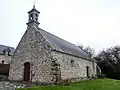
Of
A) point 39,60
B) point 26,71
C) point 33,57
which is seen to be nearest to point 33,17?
point 33,57

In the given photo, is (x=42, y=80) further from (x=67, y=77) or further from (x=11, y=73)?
(x=11, y=73)

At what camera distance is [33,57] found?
18281mm

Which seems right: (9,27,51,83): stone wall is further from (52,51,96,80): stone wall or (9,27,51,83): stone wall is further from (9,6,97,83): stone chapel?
(52,51,96,80): stone wall

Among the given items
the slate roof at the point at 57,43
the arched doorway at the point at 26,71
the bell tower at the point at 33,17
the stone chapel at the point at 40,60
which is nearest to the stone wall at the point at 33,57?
the stone chapel at the point at 40,60

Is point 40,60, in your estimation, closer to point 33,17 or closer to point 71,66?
point 71,66

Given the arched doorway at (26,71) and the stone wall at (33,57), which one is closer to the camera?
the stone wall at (33,57)

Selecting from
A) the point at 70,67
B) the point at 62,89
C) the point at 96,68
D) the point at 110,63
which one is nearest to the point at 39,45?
the point at 70,67

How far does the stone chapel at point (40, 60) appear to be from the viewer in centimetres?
1647

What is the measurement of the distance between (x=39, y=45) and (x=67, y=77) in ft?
17.8

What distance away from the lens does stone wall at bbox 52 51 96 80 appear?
57.4 ft

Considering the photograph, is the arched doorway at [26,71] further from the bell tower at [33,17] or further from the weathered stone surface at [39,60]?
the bell tower at [33,17]

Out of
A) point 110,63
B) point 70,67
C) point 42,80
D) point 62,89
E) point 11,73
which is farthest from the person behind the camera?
point 110,63

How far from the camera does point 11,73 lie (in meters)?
20.8

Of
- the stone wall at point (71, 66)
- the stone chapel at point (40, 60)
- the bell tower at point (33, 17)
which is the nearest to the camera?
the stone chapel at point (40, 60)
